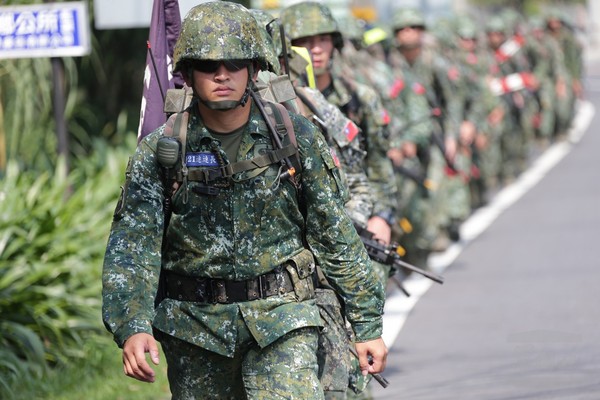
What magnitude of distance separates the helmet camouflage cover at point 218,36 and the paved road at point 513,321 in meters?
3.56

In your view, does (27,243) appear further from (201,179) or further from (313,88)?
(201,179)

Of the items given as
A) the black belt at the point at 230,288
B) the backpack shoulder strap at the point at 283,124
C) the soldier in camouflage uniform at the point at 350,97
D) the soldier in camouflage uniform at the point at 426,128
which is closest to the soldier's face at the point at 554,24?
the soldier in camouflage uniform at the point at 426,128

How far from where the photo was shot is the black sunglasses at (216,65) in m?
4.92

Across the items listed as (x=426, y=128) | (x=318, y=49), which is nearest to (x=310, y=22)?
(x=318, y=49)

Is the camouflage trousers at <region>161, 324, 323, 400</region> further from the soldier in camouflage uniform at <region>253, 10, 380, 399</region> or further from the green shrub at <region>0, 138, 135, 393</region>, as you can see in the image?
the green shrub at <region>0, 138, 135, 393</region>

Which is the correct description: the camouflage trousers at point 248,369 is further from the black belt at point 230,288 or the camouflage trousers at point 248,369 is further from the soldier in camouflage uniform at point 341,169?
the soldier in camouflage uniform at point 341,169

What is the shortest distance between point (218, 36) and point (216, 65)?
Result: 0.30 ft

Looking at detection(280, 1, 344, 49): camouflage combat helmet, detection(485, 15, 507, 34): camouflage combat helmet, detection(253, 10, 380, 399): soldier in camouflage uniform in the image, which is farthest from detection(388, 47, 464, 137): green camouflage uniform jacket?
detection(485, 15, 507, 34): camouflage combat helmet

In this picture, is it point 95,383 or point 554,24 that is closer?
point 95,383

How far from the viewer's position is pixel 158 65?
20.4 feet

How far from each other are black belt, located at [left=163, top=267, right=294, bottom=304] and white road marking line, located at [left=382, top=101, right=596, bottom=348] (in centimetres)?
463

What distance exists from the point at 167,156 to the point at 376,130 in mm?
2873

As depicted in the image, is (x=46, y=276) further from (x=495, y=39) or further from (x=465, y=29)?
(x=495, y=39)

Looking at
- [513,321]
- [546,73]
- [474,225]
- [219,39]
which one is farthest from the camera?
[546,73]
